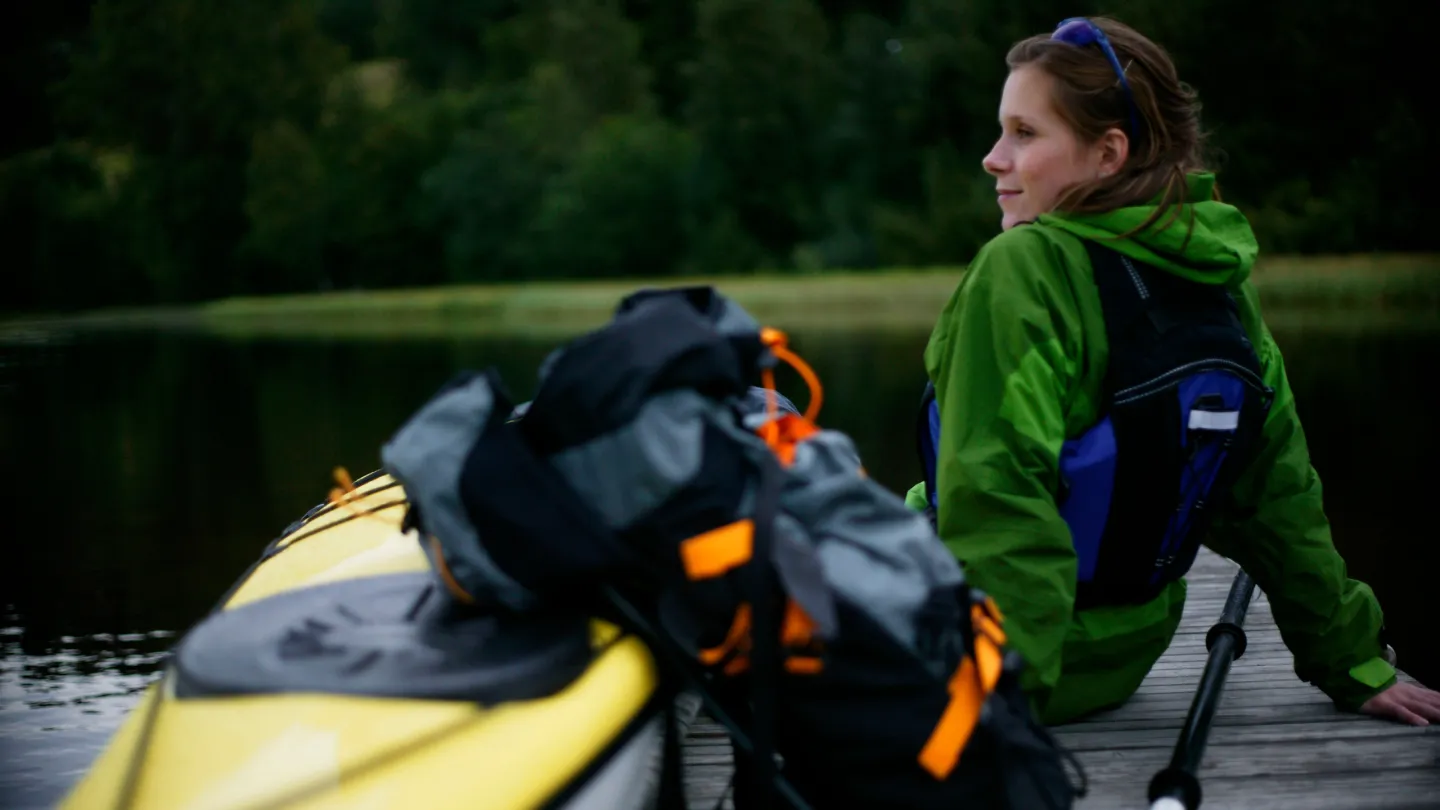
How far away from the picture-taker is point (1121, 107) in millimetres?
2119

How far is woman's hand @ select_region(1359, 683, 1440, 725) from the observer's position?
2.38m

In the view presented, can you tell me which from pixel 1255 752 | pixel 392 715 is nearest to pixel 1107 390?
pixel 1255 752

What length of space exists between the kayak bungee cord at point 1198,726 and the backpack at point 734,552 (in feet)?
1.53

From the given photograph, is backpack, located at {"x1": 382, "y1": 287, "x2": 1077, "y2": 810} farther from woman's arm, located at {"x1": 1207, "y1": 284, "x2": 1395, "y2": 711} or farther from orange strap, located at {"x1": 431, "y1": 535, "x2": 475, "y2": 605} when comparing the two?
woman's arm, located at {"x1": 1207, "y1": 284, "x2": 1395, "y2": 711}

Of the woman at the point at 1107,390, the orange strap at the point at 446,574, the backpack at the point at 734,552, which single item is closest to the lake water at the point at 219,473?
the orange strap at the point at 446,574

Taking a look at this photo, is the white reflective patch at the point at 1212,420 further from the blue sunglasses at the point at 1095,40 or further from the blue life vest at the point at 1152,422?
the blue sunglasses at the point at 1095,40

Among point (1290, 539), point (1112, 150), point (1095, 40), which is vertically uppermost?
point (1095, 40)

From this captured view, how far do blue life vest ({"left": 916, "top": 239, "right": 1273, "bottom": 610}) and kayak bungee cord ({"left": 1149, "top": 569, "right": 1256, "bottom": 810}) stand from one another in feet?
0.89

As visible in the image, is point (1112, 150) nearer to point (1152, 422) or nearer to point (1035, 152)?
point (1035, 152)

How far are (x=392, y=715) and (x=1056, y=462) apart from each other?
0.90 meters

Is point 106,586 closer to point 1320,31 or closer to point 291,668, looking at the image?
point 291,668

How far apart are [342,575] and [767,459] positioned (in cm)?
77

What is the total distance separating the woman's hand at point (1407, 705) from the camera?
238 cm

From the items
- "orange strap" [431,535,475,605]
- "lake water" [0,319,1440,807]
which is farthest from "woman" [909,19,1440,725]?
"lake water" [0,319,1440,807]
